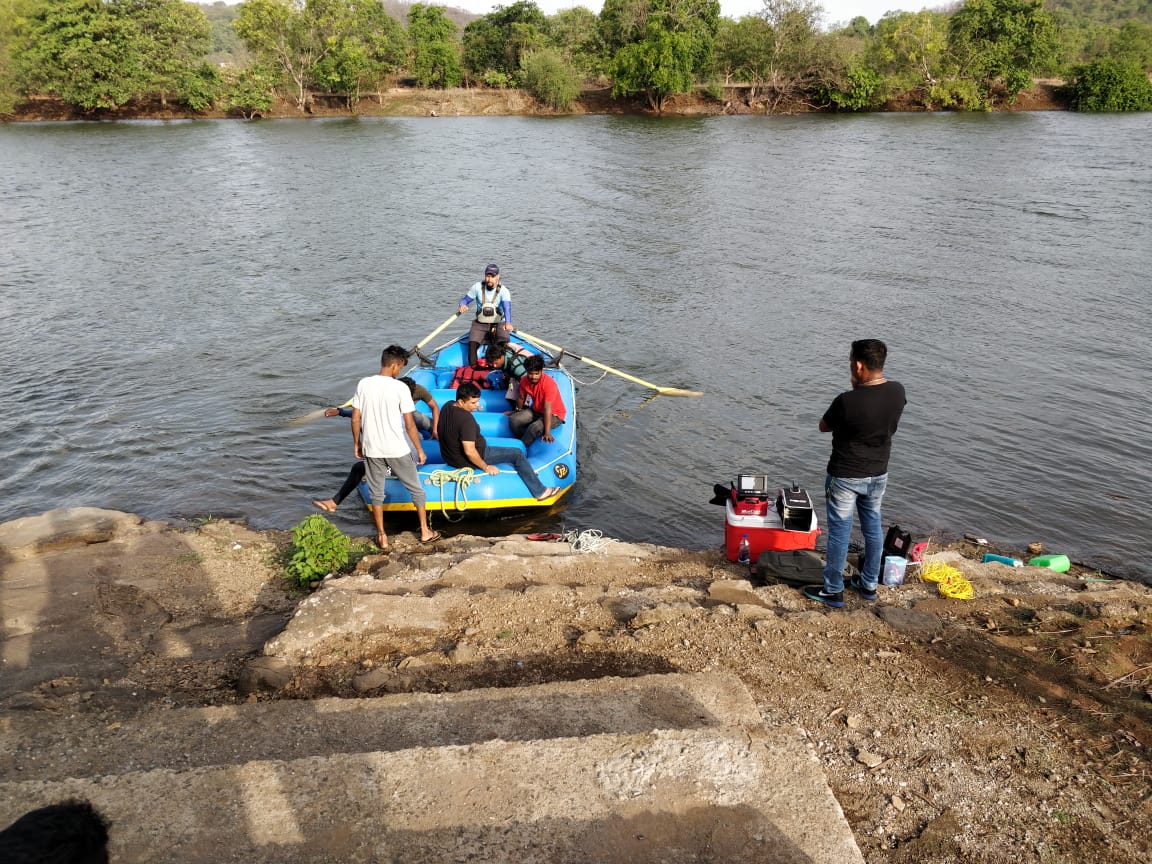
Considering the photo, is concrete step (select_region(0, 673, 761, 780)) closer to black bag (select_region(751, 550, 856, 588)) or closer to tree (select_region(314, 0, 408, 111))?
black bag (select_region(751, 550, 856, 588))

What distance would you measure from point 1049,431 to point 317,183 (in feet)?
→ 87.7

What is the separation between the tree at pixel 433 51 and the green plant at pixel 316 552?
57861 millimetres

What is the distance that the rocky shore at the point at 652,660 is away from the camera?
164 inches

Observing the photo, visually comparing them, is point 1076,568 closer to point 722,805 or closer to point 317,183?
point 722,805

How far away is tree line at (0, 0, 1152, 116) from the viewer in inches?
1948

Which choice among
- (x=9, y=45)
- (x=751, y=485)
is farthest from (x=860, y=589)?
(x=9, y=45)

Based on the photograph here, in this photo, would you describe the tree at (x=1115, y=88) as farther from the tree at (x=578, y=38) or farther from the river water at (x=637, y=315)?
the tree at (x=578, y=38)

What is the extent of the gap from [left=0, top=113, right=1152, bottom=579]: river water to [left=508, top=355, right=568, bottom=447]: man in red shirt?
1.05 meters

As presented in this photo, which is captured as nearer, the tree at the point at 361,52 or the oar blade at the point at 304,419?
the oar blade at the point at 304,419

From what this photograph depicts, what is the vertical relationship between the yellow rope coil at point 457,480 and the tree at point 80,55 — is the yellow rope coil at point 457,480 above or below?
below

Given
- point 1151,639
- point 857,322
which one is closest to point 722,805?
point 1151,639

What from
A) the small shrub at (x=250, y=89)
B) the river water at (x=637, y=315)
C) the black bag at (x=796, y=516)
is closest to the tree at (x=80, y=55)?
the small shrub at (x=250, y=89)

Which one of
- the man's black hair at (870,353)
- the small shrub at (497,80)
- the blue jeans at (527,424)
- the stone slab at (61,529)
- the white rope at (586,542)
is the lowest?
the stone slab at (61,529)

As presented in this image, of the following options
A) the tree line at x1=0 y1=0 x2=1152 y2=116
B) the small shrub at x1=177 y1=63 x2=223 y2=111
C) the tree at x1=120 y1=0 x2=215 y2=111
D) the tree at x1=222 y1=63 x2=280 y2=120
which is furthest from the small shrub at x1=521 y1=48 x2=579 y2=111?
Answer: the tree at x1=120 y1=0 x2=215 y2=111
